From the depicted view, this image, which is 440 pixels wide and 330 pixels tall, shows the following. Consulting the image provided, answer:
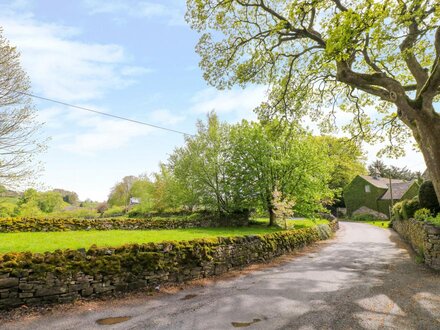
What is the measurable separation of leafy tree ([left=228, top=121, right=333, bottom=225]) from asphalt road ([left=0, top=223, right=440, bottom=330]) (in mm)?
12226

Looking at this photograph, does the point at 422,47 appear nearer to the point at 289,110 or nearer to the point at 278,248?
→ the point at 289,110

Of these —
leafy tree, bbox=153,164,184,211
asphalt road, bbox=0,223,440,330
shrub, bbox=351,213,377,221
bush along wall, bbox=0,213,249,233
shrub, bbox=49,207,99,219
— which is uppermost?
leafy tree, bbox=153,164,184,211

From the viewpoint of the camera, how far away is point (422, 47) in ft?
38.6

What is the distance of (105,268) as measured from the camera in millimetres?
7621

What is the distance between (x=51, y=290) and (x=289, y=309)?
5.68 metres

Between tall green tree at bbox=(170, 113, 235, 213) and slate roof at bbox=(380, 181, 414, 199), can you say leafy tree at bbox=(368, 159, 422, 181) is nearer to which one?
slate roof at bbox=(380, 181, 414, 199)

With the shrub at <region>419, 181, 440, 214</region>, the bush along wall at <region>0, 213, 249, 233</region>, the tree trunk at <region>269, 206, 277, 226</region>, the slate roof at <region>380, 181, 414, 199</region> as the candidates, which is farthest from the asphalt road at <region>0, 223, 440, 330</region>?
the slate roof at <region>380, 181, 414, 199</region>

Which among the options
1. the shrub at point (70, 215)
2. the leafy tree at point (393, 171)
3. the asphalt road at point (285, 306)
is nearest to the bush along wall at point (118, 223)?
the shrub at point (70, 215)

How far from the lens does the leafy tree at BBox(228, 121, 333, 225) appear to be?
887 inches

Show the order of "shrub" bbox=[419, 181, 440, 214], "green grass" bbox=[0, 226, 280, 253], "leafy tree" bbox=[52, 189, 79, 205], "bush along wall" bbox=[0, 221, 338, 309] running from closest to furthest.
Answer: "bush along wall" bbox=[0, 221, 338, 309], "green grass" bbox=[0, 226, 280, 253], "shrub" bbox=[419, 181, 440, 214], "leafy tree" bbox=[52, 189, 79, 205]

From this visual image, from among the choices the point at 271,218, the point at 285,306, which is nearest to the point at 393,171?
the point at 271,218

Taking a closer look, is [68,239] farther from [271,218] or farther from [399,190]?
[399,190]

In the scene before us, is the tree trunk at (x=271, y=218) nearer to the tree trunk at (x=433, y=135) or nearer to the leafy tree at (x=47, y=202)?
the tree trunk at (x=433, y=135)

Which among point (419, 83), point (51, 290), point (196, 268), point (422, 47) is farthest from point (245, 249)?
point (422, 47)
